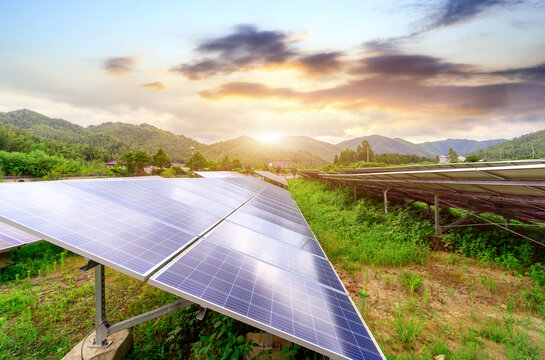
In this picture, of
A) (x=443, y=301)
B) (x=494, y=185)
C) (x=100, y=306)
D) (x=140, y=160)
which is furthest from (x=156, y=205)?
(x=140, y=160)

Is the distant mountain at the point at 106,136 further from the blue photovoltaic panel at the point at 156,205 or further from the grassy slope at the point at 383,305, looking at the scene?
the blue photovoltaic panel at the point at 156,205

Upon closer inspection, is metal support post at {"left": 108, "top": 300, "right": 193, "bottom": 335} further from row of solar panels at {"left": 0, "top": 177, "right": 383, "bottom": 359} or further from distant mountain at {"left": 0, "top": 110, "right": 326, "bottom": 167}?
distant mountain at {"left": 0, "top": 110, "right": 326, "bottom": 167}

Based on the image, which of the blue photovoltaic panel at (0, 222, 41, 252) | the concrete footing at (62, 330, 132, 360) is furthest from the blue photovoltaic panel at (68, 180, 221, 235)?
the blue photovoltaic panel at (0, 222, 41, 252)

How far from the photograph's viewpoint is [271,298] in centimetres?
239

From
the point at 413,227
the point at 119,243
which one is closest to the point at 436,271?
the point at 413,227

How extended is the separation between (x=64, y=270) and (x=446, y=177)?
11.8 m

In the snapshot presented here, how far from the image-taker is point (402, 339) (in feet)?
14.7

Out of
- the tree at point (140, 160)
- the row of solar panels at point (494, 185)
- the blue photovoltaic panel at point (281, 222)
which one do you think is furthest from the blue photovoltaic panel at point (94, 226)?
the tree at point (140, 160)

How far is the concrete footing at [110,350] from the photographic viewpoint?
120 inches

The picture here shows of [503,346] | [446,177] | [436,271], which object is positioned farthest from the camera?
[436,271]

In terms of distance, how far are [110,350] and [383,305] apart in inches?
217

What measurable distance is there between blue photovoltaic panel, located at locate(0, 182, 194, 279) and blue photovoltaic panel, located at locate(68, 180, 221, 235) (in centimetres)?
26

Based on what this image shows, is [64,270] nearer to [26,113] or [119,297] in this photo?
[119,297]

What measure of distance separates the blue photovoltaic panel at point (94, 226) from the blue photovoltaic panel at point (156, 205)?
0.85 ft
